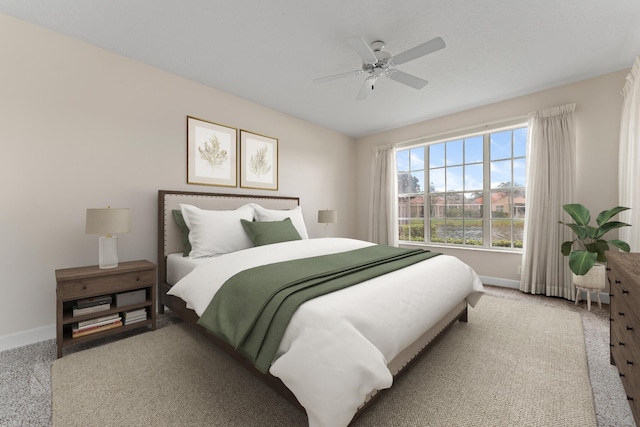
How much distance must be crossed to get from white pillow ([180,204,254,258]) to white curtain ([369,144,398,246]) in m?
2.84

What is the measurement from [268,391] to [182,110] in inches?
117

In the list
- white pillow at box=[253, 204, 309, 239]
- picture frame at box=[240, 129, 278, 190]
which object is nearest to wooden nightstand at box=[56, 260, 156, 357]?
white pillow at box=[253, 204, 309, 239]

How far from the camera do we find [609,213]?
108 inches

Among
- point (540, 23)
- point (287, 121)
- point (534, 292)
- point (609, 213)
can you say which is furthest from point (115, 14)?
point (534, 292)

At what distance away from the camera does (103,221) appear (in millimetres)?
2131

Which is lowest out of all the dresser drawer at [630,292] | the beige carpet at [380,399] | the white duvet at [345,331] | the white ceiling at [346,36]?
the beige carpet at [380,399]

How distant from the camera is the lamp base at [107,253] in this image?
7.39ft

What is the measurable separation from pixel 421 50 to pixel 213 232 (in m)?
2.45

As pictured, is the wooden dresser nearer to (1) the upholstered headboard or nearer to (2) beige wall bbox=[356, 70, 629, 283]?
(2) beige wall bbox=[356, 70, 629, 283]

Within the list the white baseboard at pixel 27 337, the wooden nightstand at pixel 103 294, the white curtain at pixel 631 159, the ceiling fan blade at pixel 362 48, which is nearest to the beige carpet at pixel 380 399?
the wooden nightstand at pixel 103 294

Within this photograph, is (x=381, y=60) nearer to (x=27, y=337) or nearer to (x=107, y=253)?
(x=107, y=253)

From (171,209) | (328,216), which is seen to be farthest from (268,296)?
(328,216)

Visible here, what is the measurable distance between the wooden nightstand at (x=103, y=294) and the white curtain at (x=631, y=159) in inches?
181

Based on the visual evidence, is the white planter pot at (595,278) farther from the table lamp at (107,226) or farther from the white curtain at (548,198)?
the table lamp at (107,226)
